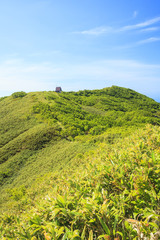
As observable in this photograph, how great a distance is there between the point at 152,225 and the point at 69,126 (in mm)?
34232

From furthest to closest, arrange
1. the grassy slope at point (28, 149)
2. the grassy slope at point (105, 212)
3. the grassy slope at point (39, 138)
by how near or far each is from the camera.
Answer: the grassy slope at point (39, 138) < the grassy slope at point (28, 149) < the grassy slope at point (105, 212)

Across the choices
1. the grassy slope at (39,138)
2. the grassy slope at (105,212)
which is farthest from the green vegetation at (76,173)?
the grassy slope at (39,138)

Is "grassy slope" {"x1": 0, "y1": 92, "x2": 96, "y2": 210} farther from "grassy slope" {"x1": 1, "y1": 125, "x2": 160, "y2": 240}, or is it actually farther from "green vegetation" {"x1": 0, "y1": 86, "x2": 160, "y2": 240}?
"grassy slope" {"x1": 1, "y1": 125, "x2": 160, "y2": 240}

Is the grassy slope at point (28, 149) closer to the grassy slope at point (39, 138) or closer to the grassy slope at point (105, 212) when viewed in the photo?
the grassy slope at point (39, 138)

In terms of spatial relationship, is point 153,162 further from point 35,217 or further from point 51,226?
point 35,217

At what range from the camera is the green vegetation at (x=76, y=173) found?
7.70ft

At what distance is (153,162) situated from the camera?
3109 mm

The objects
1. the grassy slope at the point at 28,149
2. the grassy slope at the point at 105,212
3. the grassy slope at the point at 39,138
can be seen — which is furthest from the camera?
the grassy slope at the point at 39,138

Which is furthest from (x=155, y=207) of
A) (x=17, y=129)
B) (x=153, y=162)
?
(x=17, y=129)

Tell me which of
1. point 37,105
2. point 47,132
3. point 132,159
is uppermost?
point 37,105

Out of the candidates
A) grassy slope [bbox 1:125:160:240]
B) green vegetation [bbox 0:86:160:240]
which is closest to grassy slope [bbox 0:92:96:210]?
green vegetation [bbox 0:86:160:240]

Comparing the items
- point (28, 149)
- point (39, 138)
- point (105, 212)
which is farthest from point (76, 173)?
point (39, 138)

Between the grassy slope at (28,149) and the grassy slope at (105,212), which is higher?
the grassy slope at (105,212)

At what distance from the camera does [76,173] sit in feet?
19.7
